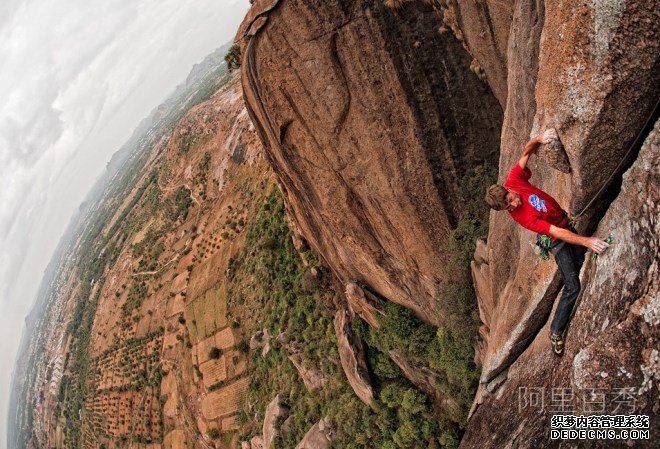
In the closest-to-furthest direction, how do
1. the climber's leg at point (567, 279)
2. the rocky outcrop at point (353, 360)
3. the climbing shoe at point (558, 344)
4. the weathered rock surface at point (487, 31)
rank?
1. the climber's leg at point (567, 279)
2. the climbing shoe at point (558, 344)
3. the weathered rock surface at point (487, 31)
4. the rocky outcrop at point (353, 360)

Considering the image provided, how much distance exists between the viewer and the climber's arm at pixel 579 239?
677 centimetres

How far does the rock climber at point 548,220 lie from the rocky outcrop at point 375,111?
790cm

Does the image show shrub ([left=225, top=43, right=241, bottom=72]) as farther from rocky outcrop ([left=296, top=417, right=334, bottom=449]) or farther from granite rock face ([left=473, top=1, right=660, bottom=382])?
rocky outcrop ([left=296, top=417, right=334, bottom=449])

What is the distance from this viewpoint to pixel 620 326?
6129 mm

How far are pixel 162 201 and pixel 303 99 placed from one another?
94.2 metres

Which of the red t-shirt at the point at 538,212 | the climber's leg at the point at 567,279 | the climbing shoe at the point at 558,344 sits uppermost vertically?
the red t-shirt at the point at 538,212

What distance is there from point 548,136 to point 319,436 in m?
25.2

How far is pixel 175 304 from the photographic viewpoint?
59969mm

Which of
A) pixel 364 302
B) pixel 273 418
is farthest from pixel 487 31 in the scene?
pixel 273 418

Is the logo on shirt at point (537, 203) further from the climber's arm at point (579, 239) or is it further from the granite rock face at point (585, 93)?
the granite rock face at point (585, 93)

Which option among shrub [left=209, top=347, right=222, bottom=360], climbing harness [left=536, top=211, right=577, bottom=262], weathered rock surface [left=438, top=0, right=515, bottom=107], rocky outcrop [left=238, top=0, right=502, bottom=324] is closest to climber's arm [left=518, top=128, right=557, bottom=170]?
climbing harness [left=536, top=211, right=577, bottom=262]

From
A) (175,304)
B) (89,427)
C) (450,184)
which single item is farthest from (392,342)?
(89,427)

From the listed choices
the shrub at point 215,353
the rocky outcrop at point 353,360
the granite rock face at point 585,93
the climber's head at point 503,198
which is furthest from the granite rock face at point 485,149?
the shrub at point 215,353

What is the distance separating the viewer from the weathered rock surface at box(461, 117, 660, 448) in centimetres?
576
